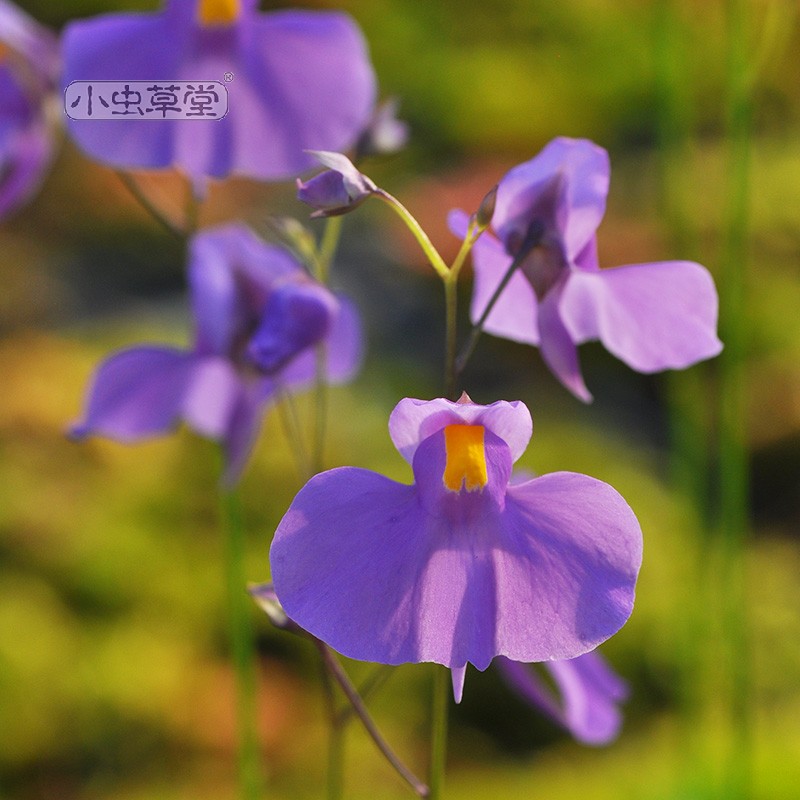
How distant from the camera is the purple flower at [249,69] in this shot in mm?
551

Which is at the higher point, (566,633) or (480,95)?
(566,633)

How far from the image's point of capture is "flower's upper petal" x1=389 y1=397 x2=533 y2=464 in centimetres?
33

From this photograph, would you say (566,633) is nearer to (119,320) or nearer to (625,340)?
(625,340)

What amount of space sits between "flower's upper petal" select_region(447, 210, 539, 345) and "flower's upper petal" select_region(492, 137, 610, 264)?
0.04 metres

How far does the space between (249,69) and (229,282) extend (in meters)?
0.12

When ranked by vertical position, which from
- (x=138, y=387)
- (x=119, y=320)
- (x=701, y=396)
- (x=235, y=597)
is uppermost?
(x=138, y=387)

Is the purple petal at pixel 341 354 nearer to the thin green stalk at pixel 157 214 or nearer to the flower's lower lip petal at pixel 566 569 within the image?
the thin green stalk at pixel 157 214

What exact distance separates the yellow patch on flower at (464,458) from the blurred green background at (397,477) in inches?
12.6

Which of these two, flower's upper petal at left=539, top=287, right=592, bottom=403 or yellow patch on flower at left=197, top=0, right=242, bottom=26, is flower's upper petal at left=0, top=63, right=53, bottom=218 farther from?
flower's upper petal at left=539, top=287, right=592, bottom=403

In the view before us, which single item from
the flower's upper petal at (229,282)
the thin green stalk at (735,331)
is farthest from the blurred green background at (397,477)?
the flower's upper petal at (229,282)

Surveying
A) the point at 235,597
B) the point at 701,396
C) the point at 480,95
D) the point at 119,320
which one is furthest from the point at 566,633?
the point at 480,95

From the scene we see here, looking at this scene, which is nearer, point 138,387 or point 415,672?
point 138,387

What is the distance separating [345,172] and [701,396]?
6.01 feet

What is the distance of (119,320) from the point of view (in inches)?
86.0
